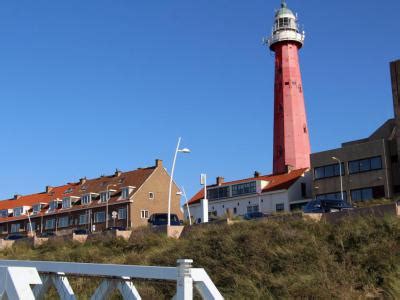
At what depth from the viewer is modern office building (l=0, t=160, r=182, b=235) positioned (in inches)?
2781

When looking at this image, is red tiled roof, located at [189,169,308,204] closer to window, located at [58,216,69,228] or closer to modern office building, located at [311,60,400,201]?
modern office building, located at [311,60,400,201]

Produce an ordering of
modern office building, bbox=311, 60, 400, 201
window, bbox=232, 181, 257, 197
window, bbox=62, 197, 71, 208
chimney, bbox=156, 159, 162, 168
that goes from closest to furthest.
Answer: modern office building, bbox=311, 60, 400, 201
window, bbox=232, 181, 257, 197
chimney, bbox=156, 159, 162, 168
window, bbox=62, 197, 71, 208

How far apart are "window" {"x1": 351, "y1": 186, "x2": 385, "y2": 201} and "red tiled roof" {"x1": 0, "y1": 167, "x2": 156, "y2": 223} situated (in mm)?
29354

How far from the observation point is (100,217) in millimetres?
72625

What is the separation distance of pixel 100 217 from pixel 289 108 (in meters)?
28.6

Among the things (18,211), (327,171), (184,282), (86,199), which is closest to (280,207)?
(327,171)

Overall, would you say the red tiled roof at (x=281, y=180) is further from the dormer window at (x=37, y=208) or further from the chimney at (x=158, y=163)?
the dormer window at (x=37, y=208)

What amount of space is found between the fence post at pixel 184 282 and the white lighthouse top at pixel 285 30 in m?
60.2

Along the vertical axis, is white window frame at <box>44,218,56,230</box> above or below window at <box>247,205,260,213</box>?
below

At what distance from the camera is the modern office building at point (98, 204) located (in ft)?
232

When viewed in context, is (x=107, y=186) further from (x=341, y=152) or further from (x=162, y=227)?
(x=162, y=227)

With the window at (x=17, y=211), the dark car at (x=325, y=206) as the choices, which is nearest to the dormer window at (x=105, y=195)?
the window at (x=17, y=211)

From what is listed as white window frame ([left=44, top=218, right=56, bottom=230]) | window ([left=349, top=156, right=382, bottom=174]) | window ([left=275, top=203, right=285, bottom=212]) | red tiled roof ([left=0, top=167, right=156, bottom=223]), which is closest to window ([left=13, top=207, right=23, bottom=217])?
red tiled roof ([left=0, top=167, right=156, bottom=223])

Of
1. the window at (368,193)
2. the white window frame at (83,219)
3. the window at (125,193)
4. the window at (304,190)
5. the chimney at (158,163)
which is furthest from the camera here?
the chimney at (158,163)
